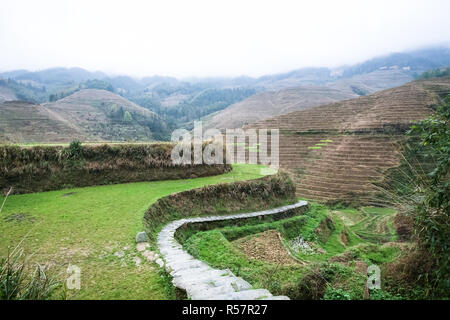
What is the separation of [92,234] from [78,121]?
2778 inches

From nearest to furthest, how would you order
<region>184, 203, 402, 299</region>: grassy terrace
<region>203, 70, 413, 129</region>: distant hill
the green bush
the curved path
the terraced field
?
the curved path < the green bush < <region>184, 203, 402, 299</region>: grassy terrace < the terraced field < <region>203, 70, 413, 129</region>: distant hill

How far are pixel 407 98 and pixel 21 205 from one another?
52.8 m

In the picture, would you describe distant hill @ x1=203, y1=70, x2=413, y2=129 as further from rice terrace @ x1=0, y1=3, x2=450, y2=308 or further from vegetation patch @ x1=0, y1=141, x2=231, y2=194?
vegetation patch @ x1=0, y1=141, x2=231, y2=194

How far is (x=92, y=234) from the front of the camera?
5977 millimetres

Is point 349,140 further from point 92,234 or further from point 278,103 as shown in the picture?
point 278,103

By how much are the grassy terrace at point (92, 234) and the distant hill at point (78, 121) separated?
53.5 feet

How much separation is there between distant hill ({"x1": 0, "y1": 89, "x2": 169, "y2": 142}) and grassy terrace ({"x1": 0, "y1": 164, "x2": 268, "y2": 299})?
1630 centimetres

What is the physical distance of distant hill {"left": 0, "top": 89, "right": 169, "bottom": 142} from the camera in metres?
40.3

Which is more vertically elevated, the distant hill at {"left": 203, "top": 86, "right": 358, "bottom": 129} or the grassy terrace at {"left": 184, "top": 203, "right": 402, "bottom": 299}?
the distant hill at {"left": 203, "top": 86, "right": 358, "bottom": 129}

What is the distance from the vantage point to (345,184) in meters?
27.4

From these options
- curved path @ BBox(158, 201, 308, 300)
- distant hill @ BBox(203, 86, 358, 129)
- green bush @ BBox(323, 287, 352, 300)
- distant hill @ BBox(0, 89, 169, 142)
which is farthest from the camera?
distant hill @ BBox(203, 86, 358, 129)

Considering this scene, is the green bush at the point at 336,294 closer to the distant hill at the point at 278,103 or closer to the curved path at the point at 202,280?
the curved path at the point at 202,280

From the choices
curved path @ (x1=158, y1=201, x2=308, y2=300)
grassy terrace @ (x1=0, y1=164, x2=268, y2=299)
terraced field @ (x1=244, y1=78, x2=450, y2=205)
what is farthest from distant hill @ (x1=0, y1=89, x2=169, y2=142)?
terraced field @ (x1=244, y1=78, x2=450, y2=205)

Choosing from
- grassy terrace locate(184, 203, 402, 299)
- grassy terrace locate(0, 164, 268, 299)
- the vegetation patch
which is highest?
the vegetation patch
